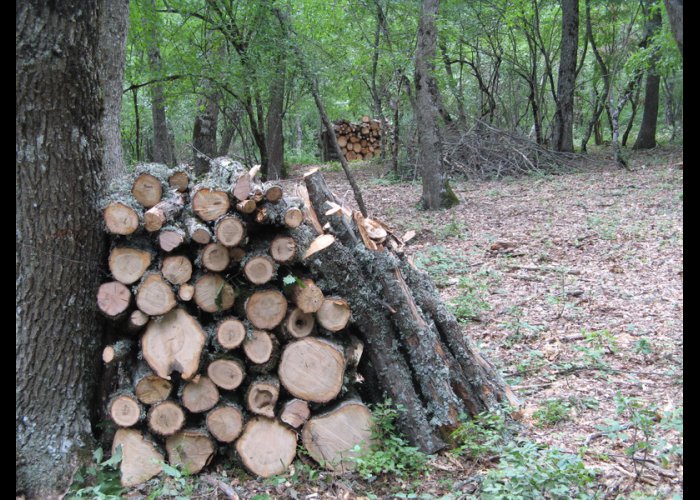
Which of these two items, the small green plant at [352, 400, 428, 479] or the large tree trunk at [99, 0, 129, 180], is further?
the large tree trunk at [99, 0, 129, 180]

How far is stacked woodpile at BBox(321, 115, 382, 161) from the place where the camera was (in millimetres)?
21297

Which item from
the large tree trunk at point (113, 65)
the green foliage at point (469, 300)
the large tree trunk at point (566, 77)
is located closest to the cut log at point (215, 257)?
the green foliage at point (469, 300)

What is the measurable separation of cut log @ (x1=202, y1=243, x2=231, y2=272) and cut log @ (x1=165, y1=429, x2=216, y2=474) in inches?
39.1

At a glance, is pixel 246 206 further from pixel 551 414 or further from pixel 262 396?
pixel 551 414

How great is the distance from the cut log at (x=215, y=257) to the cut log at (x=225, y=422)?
83 cm

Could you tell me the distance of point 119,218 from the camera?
3318mm

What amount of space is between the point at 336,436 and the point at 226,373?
77cm

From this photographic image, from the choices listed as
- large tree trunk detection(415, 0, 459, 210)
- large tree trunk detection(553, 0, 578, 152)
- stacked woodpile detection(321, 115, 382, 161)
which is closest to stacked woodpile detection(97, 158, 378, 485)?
large tree trunk detection(415, 0, 459, 210)

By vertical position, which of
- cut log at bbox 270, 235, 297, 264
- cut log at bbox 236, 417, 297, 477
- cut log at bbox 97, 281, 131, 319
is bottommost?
cut log at bbox 236, 417, 297, 477

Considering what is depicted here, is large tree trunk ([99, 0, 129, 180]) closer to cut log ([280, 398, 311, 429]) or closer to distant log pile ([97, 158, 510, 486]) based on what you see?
distant log pile ([97, 158, 510, 486])

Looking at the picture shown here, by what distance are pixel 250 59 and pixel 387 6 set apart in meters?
4.50

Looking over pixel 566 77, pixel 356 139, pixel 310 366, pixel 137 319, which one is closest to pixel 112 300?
pixel 137 319

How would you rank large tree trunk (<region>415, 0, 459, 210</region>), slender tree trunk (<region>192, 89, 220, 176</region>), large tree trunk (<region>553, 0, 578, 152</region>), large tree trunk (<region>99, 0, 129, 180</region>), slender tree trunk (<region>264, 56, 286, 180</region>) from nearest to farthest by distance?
large tree trunk (<region>99, 0, 129, 180</region>)
large tree trunk (<region>415, 0, 459, 210</region>)
slender tree trunk (<region>192, 89, 220, 176</region>)
slender tree trunk (<region>264, 56, 286, 180</region>)
large tree trunk (<region>553, 0, 578, 152</region>)

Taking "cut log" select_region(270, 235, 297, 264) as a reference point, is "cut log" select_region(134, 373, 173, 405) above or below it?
below
